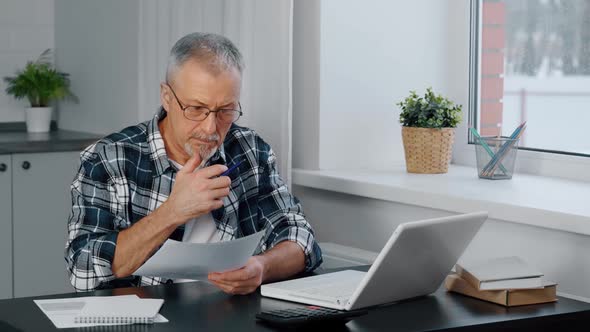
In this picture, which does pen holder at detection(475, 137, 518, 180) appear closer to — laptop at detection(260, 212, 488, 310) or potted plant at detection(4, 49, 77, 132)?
laptop at detection(260, 212, 488, 310)

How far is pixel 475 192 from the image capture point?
2715mm

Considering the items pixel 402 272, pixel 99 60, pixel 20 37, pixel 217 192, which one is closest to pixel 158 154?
pixel 217 192

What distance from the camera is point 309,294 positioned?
204 cm

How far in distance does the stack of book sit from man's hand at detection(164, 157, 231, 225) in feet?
1.75

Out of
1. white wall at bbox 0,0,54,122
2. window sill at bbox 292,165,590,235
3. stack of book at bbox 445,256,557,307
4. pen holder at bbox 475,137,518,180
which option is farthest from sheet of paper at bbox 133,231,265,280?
white wall at bbox 0,0,54,122

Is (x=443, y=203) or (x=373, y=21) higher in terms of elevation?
(x=373, y=21)

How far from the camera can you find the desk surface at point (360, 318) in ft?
5.99

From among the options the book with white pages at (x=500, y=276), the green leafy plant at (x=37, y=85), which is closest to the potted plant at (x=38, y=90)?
the green leafy plant at (x=37, y=85)

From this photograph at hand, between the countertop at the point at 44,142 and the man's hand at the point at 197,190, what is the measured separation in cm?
182

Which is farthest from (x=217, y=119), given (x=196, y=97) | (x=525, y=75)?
(x=525, y=75)

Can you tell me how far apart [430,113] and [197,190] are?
3.69 feet

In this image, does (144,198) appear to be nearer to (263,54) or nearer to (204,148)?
(204,148)

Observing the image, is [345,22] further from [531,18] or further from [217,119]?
[217,119]

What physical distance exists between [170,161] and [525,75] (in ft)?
4.04
